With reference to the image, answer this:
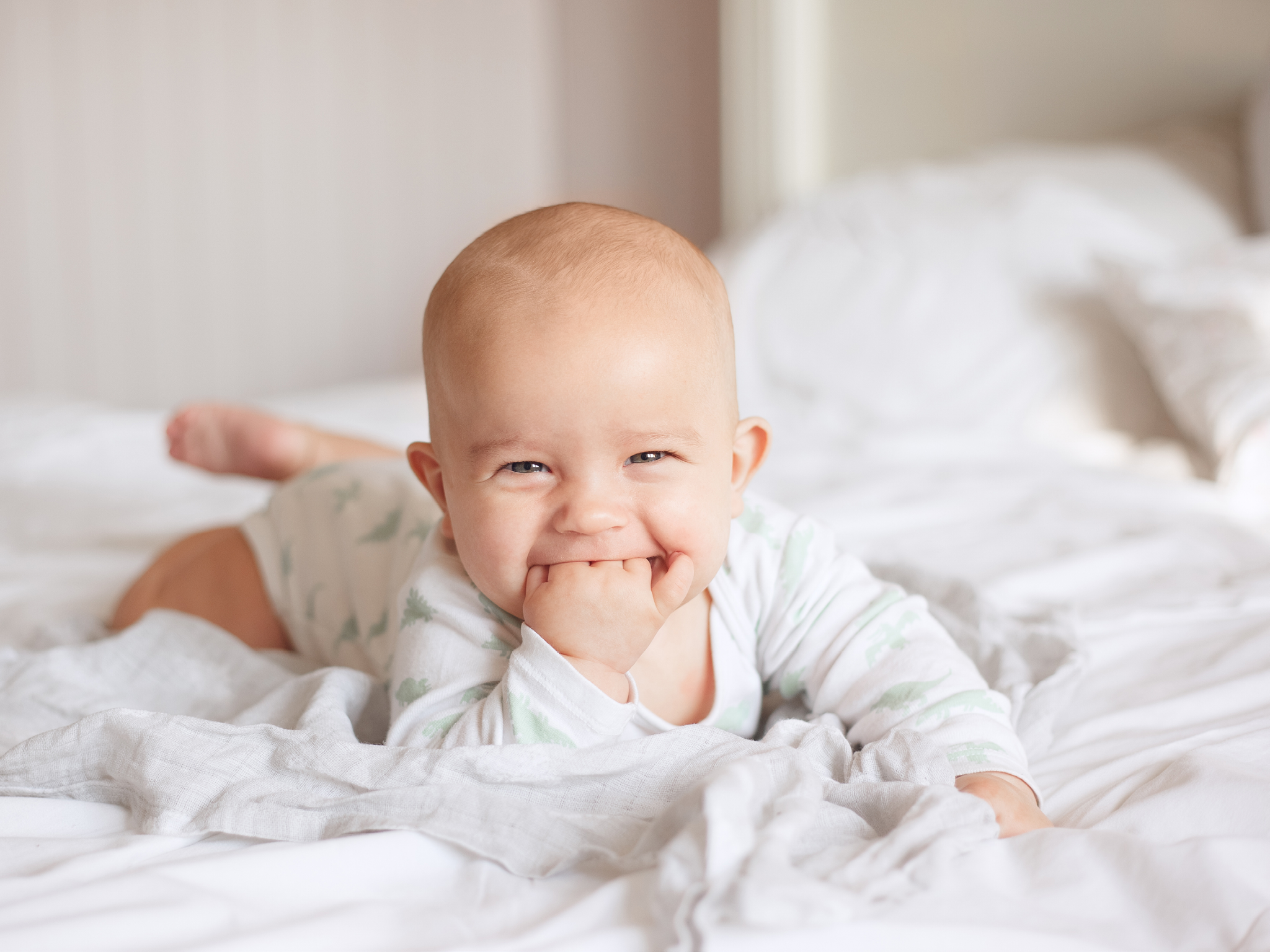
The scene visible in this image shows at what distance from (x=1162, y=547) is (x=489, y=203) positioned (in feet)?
8.00

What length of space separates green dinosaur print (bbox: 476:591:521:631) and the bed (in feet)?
Answer: 0.43

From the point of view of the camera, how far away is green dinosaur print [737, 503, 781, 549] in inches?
34.6

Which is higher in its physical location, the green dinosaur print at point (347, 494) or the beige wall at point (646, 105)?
the beige wall at point (646, 105)

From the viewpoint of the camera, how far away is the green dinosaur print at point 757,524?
2.88 ft

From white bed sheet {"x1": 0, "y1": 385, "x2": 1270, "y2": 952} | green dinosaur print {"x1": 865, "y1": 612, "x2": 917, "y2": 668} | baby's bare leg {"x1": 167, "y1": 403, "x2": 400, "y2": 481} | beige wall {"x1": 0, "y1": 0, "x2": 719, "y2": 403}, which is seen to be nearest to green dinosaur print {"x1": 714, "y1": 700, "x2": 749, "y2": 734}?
green dinosaur print {"x1": 865, "y1": 612, "x2": 917, "y2": 668}

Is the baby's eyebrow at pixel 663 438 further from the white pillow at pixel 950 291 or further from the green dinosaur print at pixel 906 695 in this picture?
the white pillow at pixel 950 291

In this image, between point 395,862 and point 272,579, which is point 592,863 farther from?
point 272,579

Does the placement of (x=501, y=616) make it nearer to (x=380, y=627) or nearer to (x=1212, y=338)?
(x=380, y=627)

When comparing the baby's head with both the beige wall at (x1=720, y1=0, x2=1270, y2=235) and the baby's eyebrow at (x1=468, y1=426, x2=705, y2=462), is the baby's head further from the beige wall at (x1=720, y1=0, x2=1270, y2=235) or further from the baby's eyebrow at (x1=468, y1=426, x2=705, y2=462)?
the beige wall at (x1=720, y1=0, x2=1270, y2=235)

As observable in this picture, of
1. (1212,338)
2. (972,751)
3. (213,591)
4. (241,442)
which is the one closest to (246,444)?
(241,442)

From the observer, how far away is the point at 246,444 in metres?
1.26

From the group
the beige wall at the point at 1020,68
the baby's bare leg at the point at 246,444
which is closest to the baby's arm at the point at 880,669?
the baby's bare leg at the point at 246,444

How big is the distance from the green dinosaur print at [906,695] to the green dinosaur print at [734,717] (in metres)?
0.11

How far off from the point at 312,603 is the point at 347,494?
4.5 inches
